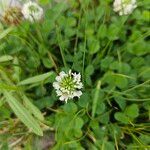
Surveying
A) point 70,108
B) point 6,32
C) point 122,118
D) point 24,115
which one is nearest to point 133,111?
point 122,118

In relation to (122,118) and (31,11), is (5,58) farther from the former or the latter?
(122,118)

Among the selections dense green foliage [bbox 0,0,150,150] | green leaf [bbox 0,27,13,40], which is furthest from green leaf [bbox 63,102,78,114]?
green leaf [bbox 0,27,13,40]

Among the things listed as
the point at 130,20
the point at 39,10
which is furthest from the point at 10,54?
the point at 130,20

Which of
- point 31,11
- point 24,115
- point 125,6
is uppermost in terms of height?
point 31,11

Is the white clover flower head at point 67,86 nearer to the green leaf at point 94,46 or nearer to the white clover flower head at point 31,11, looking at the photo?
the green leaf at point 94,46

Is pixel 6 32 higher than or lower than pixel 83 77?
higher

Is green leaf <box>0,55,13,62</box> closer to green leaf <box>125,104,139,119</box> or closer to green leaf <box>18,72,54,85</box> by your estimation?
green leaf <box>18,72,54,85</box>
